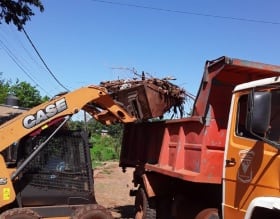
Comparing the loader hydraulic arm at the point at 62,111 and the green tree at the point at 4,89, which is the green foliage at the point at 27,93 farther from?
the loader hydraulic arm at the point at 62,111

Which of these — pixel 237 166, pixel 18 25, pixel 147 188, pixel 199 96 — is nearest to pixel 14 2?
pixel 18 25

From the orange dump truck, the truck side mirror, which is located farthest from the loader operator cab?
the truck side mirror

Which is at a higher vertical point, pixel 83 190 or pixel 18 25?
pixel 18 25

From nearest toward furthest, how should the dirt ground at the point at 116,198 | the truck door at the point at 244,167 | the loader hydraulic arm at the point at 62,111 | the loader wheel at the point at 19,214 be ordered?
the truck door at the point at 244,167, the loader wheel at the point at 19,214, the loader hydraulic arm at the point at 62,111, the dirt ground at the point at 116,198

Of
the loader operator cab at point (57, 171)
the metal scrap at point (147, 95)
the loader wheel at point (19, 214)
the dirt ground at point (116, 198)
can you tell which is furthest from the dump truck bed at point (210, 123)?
the dirt ground at point (116, 198)

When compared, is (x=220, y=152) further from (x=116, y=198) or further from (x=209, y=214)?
(x=116, y=198)

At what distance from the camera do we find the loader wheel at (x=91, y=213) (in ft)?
25.3

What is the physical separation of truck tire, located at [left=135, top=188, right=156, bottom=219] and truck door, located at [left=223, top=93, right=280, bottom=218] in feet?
10.8

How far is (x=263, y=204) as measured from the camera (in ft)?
16.5

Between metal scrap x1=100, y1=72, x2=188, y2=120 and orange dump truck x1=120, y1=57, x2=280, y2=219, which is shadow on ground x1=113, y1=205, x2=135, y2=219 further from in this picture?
metal scrap x1=100, y1=72, x2=188, y2=120

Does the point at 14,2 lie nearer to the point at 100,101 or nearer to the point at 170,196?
the point at 100,101

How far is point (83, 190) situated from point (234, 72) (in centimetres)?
325

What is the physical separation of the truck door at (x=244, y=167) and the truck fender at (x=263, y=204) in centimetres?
6

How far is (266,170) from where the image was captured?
16.7 ft
